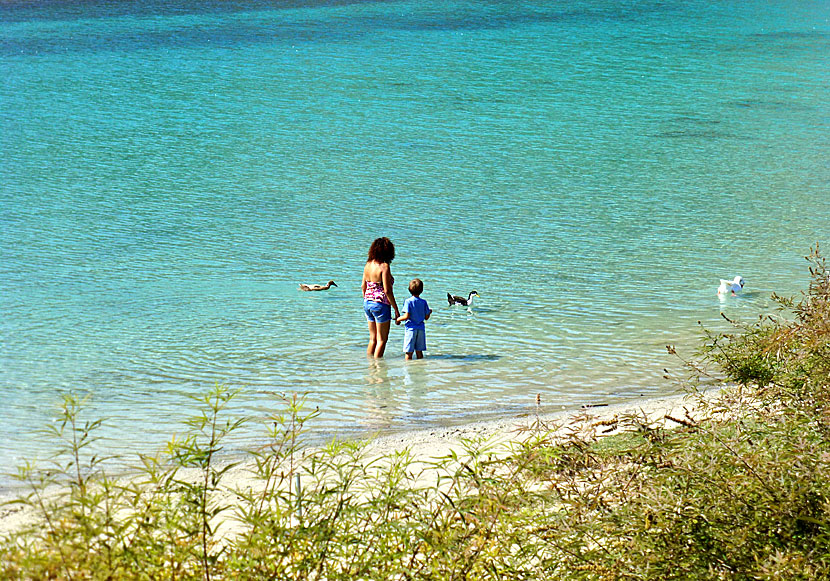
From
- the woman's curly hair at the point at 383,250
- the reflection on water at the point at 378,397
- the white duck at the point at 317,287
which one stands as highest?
the woman's curly hair at the point at 383,250

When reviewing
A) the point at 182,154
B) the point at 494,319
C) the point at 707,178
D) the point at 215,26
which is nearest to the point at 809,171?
the point at 707,178

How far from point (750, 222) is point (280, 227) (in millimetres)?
7568

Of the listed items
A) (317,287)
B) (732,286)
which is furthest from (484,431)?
(732,286)

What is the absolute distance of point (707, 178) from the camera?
19.4 meters

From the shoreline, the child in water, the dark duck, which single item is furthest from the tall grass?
the dark duck

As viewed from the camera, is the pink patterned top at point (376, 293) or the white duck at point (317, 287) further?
the white duck at point (317, 287)

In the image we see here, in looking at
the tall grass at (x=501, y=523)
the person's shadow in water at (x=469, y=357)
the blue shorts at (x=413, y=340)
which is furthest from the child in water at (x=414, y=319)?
the tall grass at (x=501, y=523)

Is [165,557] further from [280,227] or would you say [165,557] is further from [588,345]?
[280,227]

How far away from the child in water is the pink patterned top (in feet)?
0.64

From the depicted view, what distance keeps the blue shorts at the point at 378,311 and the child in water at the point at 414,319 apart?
109 mm

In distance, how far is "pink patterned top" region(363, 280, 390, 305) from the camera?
8594 millimetres

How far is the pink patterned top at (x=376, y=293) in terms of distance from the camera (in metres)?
8.59

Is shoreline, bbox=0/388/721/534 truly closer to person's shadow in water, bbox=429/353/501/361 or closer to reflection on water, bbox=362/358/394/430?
reflection on water, bbox=362/358/394/430

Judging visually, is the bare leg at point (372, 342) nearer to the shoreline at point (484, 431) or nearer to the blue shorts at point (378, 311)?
the blue shorts at point (378, 311)
